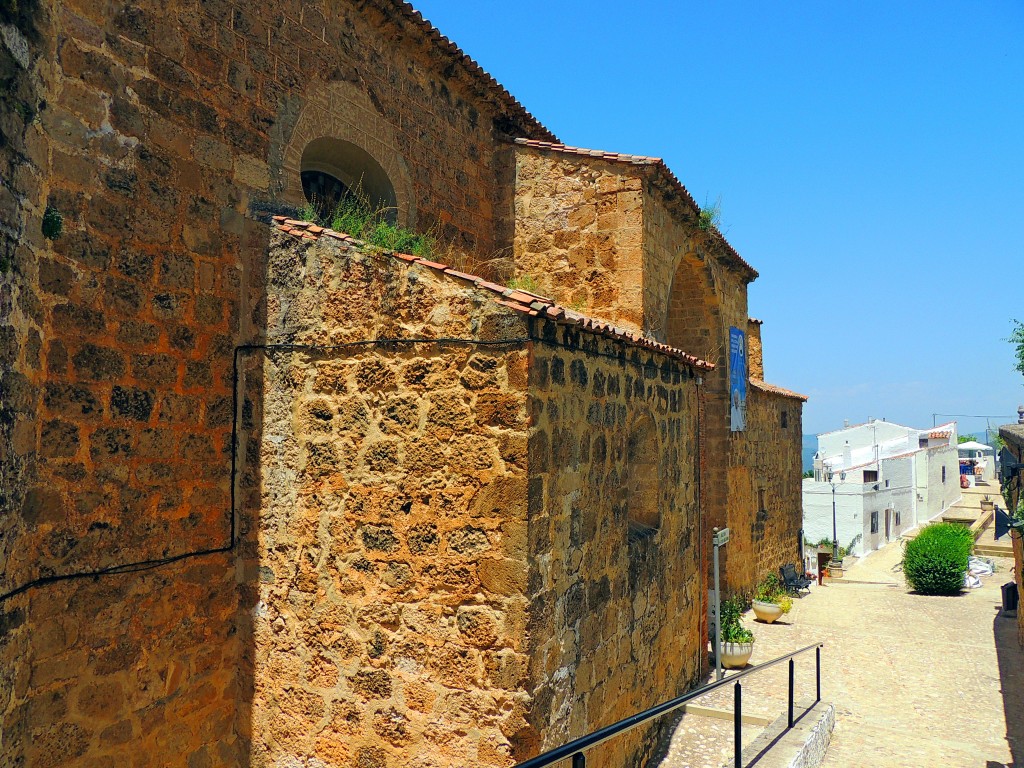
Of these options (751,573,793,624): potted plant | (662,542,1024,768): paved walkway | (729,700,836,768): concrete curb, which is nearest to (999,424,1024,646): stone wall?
(662,542,1024,768): paved walkway

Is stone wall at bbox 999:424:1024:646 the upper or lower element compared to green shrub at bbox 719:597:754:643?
upper

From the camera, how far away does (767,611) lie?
11836mm

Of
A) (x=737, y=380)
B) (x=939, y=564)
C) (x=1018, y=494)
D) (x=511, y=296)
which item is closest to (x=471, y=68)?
(x=511, y=296)

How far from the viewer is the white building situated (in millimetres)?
33688

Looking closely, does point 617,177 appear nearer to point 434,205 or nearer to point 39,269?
point 434,205

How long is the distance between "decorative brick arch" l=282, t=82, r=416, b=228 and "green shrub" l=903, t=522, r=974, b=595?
48.7 ft

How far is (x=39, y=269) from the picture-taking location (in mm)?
4148

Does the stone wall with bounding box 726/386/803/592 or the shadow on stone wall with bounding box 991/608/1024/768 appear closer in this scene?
the shadow on stone wall with bounding box 991/608/1024/768

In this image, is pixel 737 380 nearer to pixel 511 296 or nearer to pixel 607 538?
pixel 607 538

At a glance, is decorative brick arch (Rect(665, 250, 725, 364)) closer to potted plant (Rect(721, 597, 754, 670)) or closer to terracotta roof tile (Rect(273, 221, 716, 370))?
potted plant (Rect(721, 597, 754, 670))

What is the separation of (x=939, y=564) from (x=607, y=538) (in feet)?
46.9

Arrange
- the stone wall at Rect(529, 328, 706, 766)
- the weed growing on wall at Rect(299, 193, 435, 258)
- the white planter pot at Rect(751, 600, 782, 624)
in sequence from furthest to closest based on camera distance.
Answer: the white planter pot at Rect(751, 600, 782, 624) < the weed growing on wall at Rect(299, 193, 435, 258) < the stone wall at Rect(529, 328, 706, 766)

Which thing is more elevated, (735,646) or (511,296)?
(511,296)

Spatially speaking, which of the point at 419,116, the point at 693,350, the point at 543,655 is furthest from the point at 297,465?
the point at 693,350
